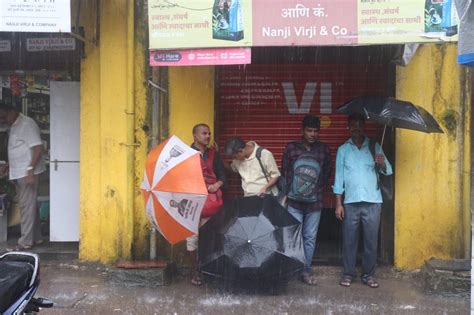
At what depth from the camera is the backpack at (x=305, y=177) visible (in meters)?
5.62

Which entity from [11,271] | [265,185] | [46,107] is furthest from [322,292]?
[46,107]

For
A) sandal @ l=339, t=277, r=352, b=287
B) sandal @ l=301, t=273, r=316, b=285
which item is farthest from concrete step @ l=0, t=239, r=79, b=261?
sandal @ l=339, t=277, r=352, b=287

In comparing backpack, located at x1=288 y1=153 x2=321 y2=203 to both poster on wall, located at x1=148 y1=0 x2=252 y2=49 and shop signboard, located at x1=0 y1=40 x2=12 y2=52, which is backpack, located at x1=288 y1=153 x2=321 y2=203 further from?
shop signboard, located at x1=0 y1=40 x2=12 y2=52

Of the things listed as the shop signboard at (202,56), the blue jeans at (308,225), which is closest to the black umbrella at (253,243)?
the blue jeans at (308,225)

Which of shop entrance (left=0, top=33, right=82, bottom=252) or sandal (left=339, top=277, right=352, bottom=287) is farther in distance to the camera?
shop entrance (left=0, top=33, right=82, bottom=252)

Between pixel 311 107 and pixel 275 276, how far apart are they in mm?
2166

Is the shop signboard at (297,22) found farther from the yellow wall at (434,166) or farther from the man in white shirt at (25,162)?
the man in white shirt at (25,162)

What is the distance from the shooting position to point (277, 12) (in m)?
5.05

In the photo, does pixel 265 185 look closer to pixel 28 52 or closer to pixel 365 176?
pixel 365 176

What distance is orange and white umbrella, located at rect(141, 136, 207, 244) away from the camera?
489 centimetres

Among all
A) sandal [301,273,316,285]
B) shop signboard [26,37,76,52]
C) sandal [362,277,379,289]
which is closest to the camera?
sandal [362,277,379,289]

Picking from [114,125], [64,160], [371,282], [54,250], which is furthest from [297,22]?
[54,250]

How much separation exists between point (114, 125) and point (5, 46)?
6.08 ft

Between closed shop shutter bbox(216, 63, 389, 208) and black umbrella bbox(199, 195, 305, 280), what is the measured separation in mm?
1114
